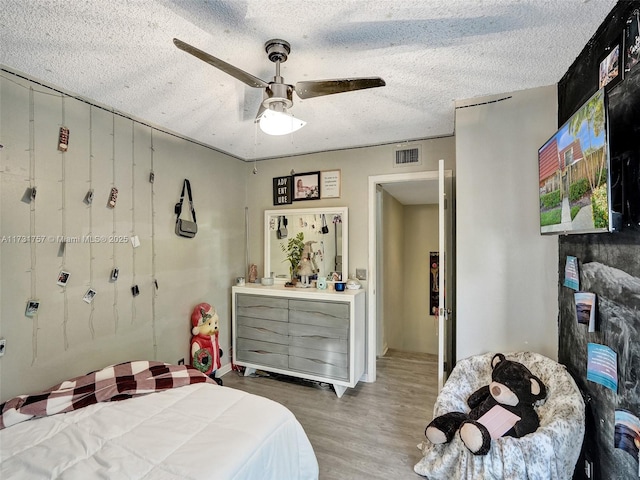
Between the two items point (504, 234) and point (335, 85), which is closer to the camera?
point (335, 85)

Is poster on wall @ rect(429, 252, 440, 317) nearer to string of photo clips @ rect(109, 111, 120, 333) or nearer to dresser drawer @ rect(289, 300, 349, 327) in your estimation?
dresser drawer @ rect(289, 300, 349, 327)

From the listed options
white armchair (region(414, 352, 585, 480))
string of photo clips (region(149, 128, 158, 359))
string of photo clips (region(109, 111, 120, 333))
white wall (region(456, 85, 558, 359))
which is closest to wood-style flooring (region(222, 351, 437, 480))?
white armchair (region(414, 352, 585, 480))

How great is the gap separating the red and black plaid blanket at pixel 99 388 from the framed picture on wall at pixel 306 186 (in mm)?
2107

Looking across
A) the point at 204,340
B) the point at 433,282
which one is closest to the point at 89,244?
the point at 204,340

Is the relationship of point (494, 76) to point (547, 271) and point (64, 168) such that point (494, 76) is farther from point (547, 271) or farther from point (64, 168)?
point (64, 168)

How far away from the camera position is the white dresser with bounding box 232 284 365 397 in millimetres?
2857

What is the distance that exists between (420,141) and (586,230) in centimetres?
191

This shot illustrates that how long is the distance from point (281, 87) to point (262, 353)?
263cm

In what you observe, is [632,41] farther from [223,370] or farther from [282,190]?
[223,370]

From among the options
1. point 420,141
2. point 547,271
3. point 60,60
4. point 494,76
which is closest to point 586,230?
point 547,271

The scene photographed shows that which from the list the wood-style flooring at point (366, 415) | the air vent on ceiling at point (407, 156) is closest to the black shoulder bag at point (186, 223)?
the wood-style flooring at point (366, 415)

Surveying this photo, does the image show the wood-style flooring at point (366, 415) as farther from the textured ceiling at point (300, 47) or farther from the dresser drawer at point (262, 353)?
the textured ceiling at point (300, 47)

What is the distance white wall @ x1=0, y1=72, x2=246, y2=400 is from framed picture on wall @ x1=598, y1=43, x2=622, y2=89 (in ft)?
10.0

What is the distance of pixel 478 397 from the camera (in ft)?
Result: 6.17
